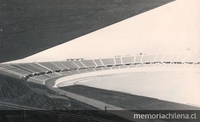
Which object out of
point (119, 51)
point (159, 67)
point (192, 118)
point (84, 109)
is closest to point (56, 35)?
point (119, 51)

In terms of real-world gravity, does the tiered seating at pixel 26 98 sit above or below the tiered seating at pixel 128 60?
below

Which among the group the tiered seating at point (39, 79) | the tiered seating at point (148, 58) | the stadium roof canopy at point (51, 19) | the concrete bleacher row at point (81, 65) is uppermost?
the stadium roof canopy at point (51, 19)

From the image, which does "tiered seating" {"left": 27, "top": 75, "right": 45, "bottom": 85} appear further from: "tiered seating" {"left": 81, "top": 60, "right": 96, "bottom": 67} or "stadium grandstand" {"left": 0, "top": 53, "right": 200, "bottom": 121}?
"tiered seating" {"left": 81, "top": 60, "right": 96, "bottom": 67}

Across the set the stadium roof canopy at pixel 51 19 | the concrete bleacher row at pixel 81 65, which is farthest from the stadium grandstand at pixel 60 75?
the stadium roof canopy at pixel 51 19

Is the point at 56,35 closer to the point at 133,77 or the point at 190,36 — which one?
the point at 133,77

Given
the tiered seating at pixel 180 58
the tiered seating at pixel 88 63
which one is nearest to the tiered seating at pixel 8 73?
the tiered seating at pixel 88 63

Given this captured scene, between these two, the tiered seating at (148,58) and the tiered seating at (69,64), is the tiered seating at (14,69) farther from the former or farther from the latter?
the tiered seating at (148,58)
